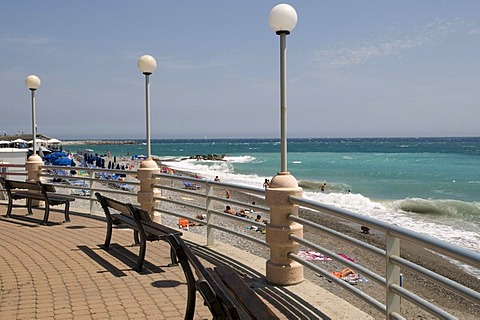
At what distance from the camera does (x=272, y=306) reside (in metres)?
4.89

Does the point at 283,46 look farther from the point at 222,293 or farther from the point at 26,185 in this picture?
the point at 26,185

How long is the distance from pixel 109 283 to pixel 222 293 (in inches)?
120

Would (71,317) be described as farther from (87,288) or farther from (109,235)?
(109,235)

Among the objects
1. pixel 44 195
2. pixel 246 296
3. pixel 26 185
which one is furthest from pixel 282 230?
pixel 26 185

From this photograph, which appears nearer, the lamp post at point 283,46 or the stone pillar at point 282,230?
the stone pillar at point 282,230

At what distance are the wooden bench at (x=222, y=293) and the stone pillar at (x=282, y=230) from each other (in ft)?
4.65

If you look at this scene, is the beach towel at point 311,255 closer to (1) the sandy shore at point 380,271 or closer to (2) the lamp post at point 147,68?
(1) the sandy shore at point 380,271

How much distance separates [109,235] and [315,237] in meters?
11.2

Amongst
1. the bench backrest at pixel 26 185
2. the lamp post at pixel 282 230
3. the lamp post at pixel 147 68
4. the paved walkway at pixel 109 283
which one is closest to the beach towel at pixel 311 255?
the paved walkway at pixel 109 283

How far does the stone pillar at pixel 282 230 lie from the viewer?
217 inches

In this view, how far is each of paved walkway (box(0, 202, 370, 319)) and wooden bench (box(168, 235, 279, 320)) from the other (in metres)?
0.76

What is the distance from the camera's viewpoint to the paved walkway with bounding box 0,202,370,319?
479cm

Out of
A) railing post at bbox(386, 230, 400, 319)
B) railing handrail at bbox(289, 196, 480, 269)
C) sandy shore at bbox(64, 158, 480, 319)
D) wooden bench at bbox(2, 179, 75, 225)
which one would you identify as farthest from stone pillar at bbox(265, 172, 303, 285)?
wooden bench at bbox(2, 179, 75, 225)

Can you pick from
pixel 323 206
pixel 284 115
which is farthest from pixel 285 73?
pixel 323 206
